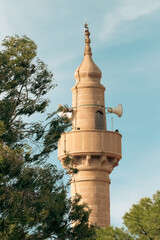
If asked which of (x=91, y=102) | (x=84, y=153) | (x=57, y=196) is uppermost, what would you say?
(x=91, y=102)

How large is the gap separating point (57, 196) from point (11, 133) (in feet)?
13.4

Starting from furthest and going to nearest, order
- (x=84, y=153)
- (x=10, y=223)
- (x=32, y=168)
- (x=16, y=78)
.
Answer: (x=84, y=153), (x=16, y=78), (x=32, y=168), (x=10, y=223)

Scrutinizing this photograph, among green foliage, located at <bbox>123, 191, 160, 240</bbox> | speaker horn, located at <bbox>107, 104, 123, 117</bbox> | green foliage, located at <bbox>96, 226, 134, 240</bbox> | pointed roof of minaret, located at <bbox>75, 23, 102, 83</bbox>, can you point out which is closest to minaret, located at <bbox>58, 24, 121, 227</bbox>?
pointed roof of minaret, located at <bbox>75, 23, 102, 83</bbox>

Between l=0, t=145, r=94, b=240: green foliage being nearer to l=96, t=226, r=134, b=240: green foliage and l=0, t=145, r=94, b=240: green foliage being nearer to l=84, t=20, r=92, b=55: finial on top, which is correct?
l=96, t=226, r=134, b=240: green foliage

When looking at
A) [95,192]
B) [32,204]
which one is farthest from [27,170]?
[95,192]

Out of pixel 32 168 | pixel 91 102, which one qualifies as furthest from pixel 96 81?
pixel 32 168

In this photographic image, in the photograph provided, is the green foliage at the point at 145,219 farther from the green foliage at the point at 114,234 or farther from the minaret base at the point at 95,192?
the minaret base at the point at 95,192

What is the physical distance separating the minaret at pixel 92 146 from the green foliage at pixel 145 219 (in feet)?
46.3

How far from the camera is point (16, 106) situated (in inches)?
1460

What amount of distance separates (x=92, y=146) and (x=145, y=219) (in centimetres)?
1709

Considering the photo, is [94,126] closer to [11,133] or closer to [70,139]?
[70,139]

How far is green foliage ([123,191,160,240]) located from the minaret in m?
14.1

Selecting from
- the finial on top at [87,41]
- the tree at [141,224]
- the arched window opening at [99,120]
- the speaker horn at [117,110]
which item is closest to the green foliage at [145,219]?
the tree at [141,224]

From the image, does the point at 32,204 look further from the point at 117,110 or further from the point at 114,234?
the point at 117,110
